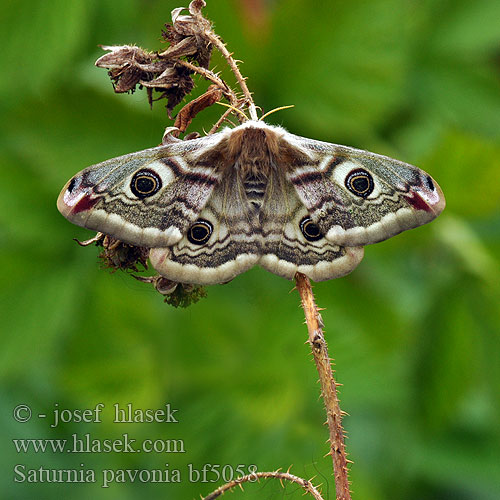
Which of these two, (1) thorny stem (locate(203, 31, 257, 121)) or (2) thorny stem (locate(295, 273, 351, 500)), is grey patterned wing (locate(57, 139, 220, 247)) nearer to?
(1) thorny stem (locate(203, 31, 257, 121))

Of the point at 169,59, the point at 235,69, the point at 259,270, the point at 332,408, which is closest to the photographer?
the point at 332,408

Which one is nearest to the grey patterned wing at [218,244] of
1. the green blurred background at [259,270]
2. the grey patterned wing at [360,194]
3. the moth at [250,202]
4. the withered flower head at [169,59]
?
the moth at [250,202]

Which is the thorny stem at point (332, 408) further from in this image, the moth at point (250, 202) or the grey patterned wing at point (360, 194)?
the grey patterned wing at point (360, 194)

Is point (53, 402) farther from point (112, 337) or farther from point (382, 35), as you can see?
point (382, 35)

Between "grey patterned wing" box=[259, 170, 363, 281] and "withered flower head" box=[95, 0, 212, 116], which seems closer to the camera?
"grey patterned wing" box=[259, 170, 363, 281]

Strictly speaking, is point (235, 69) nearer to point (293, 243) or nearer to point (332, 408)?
point (293, 243)

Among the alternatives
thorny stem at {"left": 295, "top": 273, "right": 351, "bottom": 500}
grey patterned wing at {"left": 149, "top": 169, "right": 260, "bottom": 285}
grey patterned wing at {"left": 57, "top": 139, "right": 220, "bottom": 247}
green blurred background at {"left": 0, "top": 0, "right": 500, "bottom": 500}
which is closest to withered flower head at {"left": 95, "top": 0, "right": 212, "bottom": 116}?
grey patterned wing at {"left": 57, "top": 139, "right": 220, "bottom": 247}

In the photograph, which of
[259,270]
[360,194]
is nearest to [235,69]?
[360,194]
